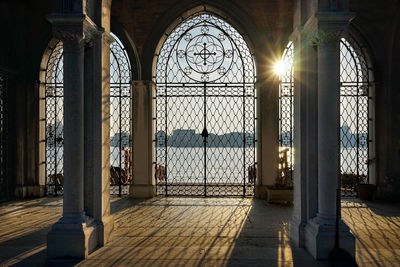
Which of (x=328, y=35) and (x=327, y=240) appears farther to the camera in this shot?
(x=328, y=35)

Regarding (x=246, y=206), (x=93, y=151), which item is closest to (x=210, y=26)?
(x=246, y=206)

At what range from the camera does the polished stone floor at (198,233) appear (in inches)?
152

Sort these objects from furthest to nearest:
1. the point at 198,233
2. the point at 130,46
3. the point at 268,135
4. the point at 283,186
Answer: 1. the point at 130,46
2. the point at 268,135
3. the point at 283,186
4. the point at 198,233

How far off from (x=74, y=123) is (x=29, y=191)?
548cm

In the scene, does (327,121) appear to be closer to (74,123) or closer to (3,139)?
(74,123)

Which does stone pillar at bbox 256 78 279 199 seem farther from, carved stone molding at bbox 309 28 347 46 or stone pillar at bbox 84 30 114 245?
stone pillar at bbox 84 30 114 245

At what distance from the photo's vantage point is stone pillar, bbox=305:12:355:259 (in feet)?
Result: 12.8

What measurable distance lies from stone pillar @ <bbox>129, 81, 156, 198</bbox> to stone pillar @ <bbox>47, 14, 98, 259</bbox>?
411 centimetres

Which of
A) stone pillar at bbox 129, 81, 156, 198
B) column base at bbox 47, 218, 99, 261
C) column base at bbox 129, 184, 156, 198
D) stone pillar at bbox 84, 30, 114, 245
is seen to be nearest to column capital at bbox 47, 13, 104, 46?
stone pillar at bbox 84, 30, 114, 245

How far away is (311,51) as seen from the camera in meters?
4.36

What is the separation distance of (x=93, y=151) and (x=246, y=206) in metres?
4.13

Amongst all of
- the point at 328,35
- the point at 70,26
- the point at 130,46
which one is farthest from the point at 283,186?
the point at 70,26

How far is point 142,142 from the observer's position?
8352 mm

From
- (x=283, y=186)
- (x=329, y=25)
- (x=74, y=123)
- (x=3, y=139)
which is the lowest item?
(x=283, y=186)
